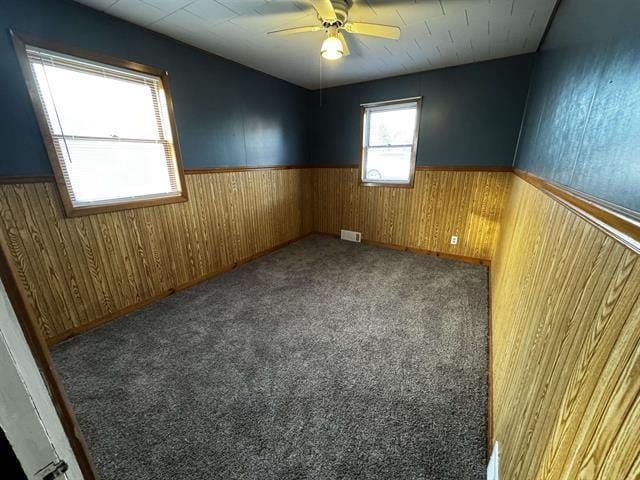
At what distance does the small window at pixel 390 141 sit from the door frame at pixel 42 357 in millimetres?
3785

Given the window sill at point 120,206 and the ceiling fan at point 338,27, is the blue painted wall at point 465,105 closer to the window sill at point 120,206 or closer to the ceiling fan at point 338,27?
the ceiling fan at point 338,27

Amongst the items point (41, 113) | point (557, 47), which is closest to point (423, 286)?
point (557, 47)

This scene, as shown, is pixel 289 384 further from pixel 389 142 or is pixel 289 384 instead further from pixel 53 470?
pixel 389 142

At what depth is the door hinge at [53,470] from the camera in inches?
16.1

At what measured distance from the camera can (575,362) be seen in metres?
0.56

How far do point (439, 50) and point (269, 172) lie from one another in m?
2.47

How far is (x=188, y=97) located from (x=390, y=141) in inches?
103

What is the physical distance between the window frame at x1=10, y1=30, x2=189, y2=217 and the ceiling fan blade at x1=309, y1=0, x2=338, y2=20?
1.60 m

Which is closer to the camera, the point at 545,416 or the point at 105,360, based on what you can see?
the point at 545,416

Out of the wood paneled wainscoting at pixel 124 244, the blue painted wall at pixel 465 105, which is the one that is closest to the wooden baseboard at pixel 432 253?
the blue painted wall at pixel 465 105

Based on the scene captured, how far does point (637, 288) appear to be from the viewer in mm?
414

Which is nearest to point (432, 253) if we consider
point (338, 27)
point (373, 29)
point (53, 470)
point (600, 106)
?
point (373, 29)

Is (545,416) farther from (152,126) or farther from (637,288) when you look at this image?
(152,126)

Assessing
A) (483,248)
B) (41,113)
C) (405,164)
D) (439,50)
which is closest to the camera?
(41,113)
